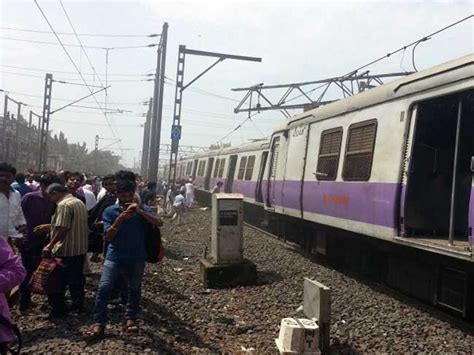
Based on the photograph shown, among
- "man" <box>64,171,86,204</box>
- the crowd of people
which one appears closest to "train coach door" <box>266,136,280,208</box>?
"man" <box>64,171,86,204</box>

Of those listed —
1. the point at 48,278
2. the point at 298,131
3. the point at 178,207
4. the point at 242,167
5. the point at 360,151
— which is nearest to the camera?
the point at 48,278

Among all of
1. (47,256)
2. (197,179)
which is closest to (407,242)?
(47,256)

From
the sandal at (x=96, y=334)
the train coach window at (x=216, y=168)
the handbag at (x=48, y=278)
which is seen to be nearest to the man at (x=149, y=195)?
the handbag at (x=48, y=278)

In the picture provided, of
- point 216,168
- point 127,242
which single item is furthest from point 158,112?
point 127,242

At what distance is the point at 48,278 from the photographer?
5.83 metres

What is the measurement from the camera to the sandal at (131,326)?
5512 mm

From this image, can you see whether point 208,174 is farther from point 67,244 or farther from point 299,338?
point 299,338

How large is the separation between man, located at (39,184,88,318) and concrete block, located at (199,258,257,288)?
2.76 m

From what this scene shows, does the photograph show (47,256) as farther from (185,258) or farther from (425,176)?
(185,258)

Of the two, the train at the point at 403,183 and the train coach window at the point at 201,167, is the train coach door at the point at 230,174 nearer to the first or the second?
the train coach window at the point at 201,167

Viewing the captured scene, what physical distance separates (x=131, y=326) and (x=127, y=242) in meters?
0.91

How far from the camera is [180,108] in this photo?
67.7ft

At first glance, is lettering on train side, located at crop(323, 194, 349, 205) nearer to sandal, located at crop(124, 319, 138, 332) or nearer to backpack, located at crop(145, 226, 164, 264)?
backpack, located at crop(145, 226, 164, 264)

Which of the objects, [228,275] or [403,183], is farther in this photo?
[228,275]
